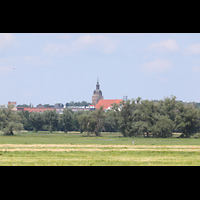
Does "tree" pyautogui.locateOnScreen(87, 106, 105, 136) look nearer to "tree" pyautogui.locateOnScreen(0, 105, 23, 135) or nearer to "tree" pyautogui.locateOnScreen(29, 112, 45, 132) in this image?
"tree" pyautogui.locateOnScreen(0, 105, 23, 135)

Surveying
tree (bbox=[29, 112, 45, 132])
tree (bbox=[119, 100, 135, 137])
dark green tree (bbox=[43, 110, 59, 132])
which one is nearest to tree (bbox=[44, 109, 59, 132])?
dark green tree (bbox=[43, 110, 59, 132])

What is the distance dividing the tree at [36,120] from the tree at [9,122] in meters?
16.7

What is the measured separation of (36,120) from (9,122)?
19282 mm

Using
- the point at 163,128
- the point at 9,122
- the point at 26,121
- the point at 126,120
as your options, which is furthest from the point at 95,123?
the point at 26,121

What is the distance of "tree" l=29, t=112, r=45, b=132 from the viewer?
7831cm

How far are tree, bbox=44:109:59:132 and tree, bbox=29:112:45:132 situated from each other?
2.49 ft

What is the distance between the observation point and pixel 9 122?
59.1 m

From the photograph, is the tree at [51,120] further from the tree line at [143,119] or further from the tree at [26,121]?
the tree line at [143,119]

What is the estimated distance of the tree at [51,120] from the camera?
255 feet

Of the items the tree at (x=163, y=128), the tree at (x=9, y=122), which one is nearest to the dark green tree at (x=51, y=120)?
the tree at (x=9, y=122)

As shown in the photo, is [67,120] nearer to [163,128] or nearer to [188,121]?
[163,128]

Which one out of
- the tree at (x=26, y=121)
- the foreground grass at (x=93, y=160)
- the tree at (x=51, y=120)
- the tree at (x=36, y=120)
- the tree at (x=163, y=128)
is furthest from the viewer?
the tree at (x=26, y=121)
